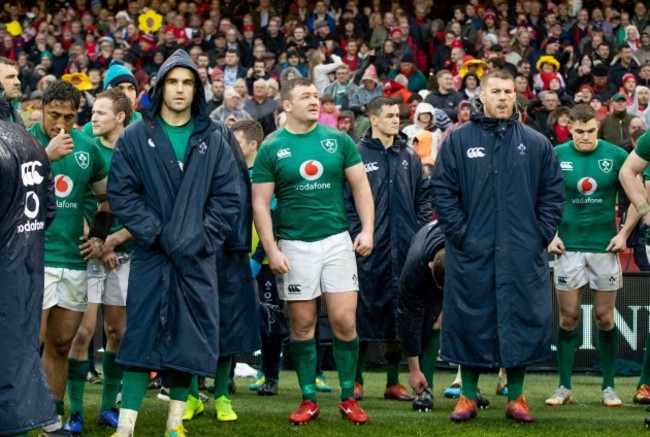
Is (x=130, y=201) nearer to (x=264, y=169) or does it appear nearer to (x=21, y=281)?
(x=264, y=169)

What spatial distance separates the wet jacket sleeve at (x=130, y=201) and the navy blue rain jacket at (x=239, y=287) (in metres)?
0.99

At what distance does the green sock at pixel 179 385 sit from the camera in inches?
293

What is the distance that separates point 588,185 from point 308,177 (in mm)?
2658

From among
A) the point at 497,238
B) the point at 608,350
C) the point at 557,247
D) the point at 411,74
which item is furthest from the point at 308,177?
the point at 411,74

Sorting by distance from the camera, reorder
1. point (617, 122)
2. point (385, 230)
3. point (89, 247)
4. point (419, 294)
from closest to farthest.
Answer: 1. point (89, 247)
2. point (419, 294)
3. point (385, 230)
4. point (617, 122)

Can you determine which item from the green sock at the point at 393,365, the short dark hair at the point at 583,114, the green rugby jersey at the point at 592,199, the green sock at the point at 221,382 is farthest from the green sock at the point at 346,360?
the short dark hair at the point at 583,114

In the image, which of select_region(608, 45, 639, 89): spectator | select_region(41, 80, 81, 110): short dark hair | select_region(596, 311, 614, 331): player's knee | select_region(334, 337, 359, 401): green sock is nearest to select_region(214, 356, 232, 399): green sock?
select_region(334, 337, 359, 401): green sock

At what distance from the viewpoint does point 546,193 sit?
848 centimetres

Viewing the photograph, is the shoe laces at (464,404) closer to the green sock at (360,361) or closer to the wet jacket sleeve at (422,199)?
the green sock at (360,361)

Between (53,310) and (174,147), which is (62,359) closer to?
(53,310)

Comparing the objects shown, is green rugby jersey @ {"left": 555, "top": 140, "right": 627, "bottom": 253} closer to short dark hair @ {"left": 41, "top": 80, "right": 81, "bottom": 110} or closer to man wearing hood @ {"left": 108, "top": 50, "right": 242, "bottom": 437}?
man wearing hood @ {"left": 108, "top": 50, "right": 242, "bottom": 437}

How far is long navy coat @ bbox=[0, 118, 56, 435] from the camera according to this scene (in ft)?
18.9

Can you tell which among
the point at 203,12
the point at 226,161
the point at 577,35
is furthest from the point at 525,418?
the point at 203,12

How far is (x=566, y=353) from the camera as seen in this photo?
9.97 meters
